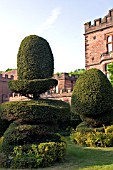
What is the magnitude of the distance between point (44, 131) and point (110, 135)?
5.03 metres

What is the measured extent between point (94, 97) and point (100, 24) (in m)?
21.6

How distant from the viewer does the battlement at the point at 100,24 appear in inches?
1328

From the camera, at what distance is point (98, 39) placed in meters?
35.4

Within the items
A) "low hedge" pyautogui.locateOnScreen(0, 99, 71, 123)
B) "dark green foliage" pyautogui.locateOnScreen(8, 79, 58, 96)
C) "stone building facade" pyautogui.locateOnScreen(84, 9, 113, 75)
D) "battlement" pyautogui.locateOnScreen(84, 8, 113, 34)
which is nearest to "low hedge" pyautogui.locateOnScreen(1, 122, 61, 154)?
"low hedge" pyautogui.locateOnScreen(0, 99, 71, 123)

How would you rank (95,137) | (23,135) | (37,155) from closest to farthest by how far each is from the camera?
(37,155) → (23,135) → (95,137)

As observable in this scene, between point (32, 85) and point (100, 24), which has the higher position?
point (100, 24)

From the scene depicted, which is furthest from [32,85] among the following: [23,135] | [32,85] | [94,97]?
[94,97]

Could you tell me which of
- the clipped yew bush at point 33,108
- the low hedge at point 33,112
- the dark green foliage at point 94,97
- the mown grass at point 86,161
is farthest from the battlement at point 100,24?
the low hedge at point 33,112

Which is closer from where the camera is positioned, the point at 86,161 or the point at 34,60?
the point at 86,161

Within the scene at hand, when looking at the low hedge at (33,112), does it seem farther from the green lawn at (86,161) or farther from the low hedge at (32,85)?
the green lawn at (86,161)

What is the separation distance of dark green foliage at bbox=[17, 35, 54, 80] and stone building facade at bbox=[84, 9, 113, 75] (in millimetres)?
21172

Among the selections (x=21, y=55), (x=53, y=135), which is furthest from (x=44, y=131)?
(x=21, y=55)

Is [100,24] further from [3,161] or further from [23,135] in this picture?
[3,161]

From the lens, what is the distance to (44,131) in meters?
10.5
